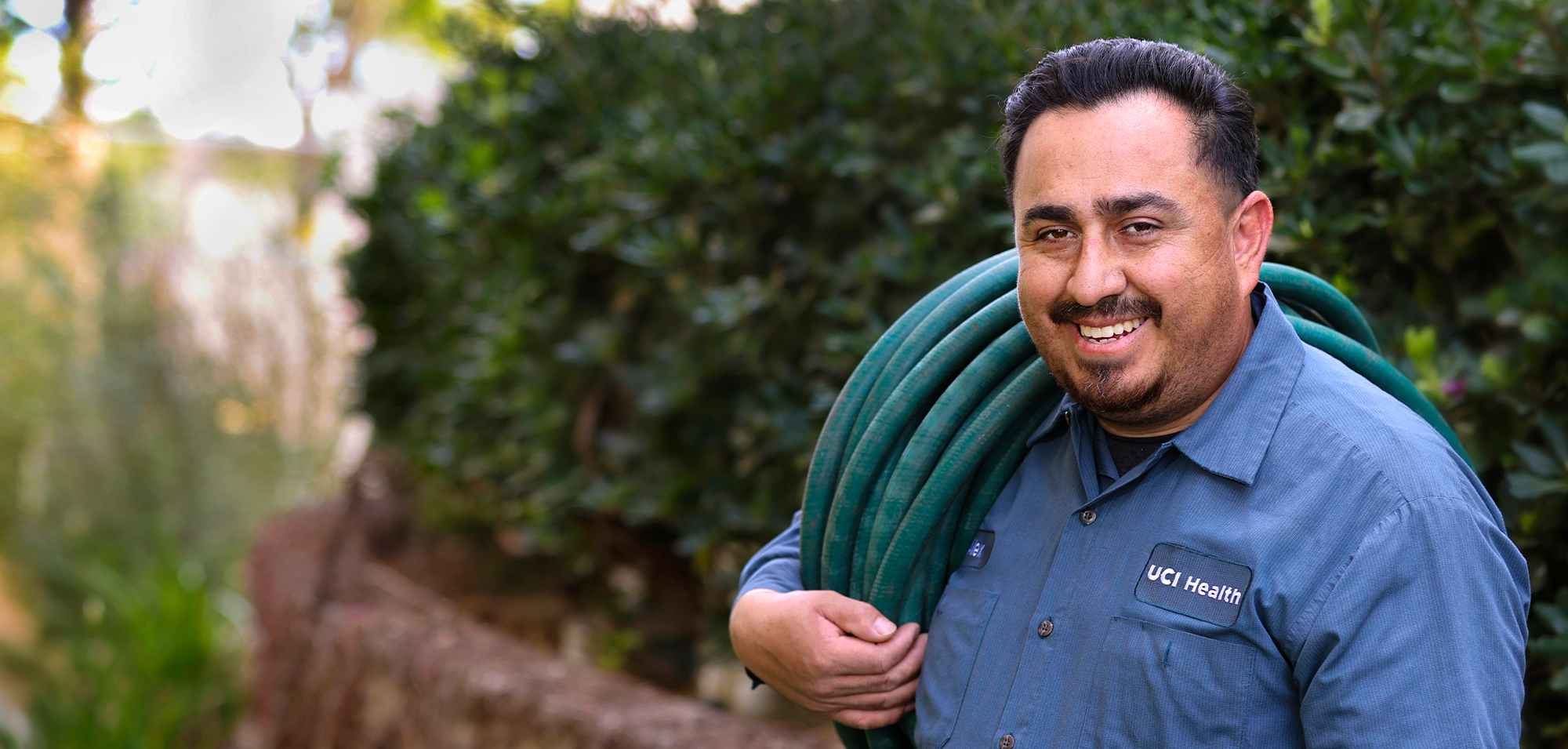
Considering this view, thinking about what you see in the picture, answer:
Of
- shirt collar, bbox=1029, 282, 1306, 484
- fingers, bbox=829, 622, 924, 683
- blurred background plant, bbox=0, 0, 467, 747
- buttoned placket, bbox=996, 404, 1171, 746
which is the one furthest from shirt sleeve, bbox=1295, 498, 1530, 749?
blurred background plant, bbox=0, 0, 467, 747

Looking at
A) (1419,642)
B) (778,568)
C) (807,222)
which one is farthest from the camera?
(807,222)

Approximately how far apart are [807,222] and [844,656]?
6.88 feet

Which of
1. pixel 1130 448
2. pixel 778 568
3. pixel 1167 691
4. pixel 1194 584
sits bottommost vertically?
pixel 778 568

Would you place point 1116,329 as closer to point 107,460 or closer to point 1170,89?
point 1170,89

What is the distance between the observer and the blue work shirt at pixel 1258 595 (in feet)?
3.51

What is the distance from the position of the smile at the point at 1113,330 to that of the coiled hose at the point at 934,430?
26 cm

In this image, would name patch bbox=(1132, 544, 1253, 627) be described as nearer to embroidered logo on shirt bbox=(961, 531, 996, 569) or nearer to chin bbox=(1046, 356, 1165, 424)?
chin bbox=(1046, 356, 1165, 424)

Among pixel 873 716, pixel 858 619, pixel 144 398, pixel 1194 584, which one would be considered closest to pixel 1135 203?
pixel 1194 584

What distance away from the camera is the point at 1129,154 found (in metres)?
1.26

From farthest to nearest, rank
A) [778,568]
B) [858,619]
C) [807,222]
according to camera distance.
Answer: [807,222] < [778,568] < [858,619]

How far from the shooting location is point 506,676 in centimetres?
377

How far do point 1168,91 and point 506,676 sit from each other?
3131mm

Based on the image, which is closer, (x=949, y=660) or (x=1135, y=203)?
(x=1135, y=203)

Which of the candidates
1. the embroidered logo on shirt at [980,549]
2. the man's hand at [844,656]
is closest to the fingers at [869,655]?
the man's hand at [844,656]
